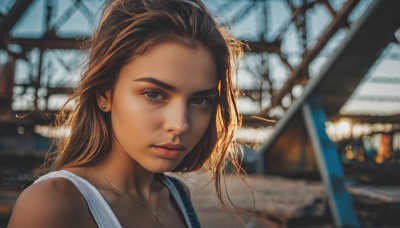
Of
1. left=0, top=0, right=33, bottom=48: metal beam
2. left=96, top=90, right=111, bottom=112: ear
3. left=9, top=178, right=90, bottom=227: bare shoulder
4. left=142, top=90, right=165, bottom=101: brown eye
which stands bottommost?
left=9, top=178, right=90, bottom=227: bare shoulder

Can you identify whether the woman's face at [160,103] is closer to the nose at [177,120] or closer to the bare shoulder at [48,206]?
the nose at [177,120]

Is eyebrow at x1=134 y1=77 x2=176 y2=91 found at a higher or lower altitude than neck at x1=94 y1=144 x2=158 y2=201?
higher

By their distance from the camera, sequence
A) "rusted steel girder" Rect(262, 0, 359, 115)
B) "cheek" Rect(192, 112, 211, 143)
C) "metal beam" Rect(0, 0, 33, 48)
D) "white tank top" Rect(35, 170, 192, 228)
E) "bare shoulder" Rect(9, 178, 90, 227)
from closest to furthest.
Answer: "bare shoulder" Rect(9, 178, 90, 227) < "white tank top" Rect(35, 170, 192, 228) < "cheek" Rect(192, 112, 211, 143) < "metal beam" Rect(0, 0, 33, 48) < "rusted steel girder" Rect(262, 0, 359, 115)

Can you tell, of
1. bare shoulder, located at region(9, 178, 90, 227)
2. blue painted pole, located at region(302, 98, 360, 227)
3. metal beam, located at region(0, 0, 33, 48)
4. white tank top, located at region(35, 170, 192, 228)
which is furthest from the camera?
metal beam, located at region(0, 0, 33, 48)

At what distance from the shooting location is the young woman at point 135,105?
106cm

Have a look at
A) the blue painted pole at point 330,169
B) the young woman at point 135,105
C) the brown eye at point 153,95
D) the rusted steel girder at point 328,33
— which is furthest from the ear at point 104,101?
the rusted steel girder at point 328,33

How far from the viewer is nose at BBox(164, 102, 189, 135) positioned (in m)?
1.06

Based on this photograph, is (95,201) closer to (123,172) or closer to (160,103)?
(123,172)

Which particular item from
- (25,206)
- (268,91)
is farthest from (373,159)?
(268,91)

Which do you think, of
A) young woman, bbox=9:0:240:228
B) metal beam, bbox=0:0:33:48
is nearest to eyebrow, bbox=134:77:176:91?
young woman, bbox=9:0:240:228

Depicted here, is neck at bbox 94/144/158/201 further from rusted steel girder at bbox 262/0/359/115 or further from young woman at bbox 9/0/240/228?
rusted steel girder at bbox 262/0/359/115

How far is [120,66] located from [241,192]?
3.16m

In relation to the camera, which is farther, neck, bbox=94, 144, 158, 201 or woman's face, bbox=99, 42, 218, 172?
neck, bbox=94, 144, 158, 201

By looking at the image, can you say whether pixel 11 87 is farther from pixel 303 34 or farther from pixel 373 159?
pixel 373 159
